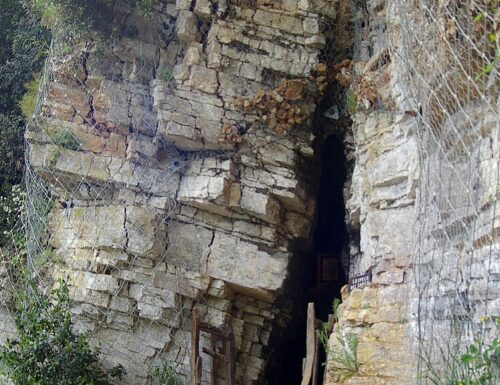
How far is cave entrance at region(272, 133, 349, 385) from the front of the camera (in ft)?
28.5

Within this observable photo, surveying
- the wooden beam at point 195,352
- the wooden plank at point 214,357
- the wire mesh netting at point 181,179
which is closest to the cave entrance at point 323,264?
the wire mesh netting at point 181,179

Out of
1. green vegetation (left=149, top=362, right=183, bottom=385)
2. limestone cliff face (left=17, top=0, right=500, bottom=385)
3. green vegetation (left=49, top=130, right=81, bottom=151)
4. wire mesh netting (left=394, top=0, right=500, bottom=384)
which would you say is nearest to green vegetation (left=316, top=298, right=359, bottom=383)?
wire mesh netting (left=394, top=0, right=500, bottom=384)

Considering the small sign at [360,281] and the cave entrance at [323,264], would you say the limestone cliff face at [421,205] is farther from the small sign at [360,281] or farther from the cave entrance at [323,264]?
the cave entrance at [323,264]

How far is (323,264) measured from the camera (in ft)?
29.0

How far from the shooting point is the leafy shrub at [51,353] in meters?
7.06

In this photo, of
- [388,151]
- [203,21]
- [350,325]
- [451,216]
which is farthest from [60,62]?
[451,216]

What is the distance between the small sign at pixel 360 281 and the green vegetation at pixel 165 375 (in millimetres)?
2304

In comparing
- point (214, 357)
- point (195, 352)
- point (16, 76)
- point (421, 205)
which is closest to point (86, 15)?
point (16, 76)

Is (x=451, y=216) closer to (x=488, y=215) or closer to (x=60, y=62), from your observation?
(x=488, y=215)

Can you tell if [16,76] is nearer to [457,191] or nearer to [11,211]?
[11,211]

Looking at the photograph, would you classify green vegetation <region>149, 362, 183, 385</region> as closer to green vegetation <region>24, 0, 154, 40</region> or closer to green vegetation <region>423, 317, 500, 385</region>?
green vegetation <region>423, 317, 500, 385</region>

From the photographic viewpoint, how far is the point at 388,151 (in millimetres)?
6695

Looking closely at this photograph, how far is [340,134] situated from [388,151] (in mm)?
1762

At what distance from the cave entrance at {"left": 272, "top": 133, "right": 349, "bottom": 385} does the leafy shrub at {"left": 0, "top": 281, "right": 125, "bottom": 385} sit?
7.66 feet
